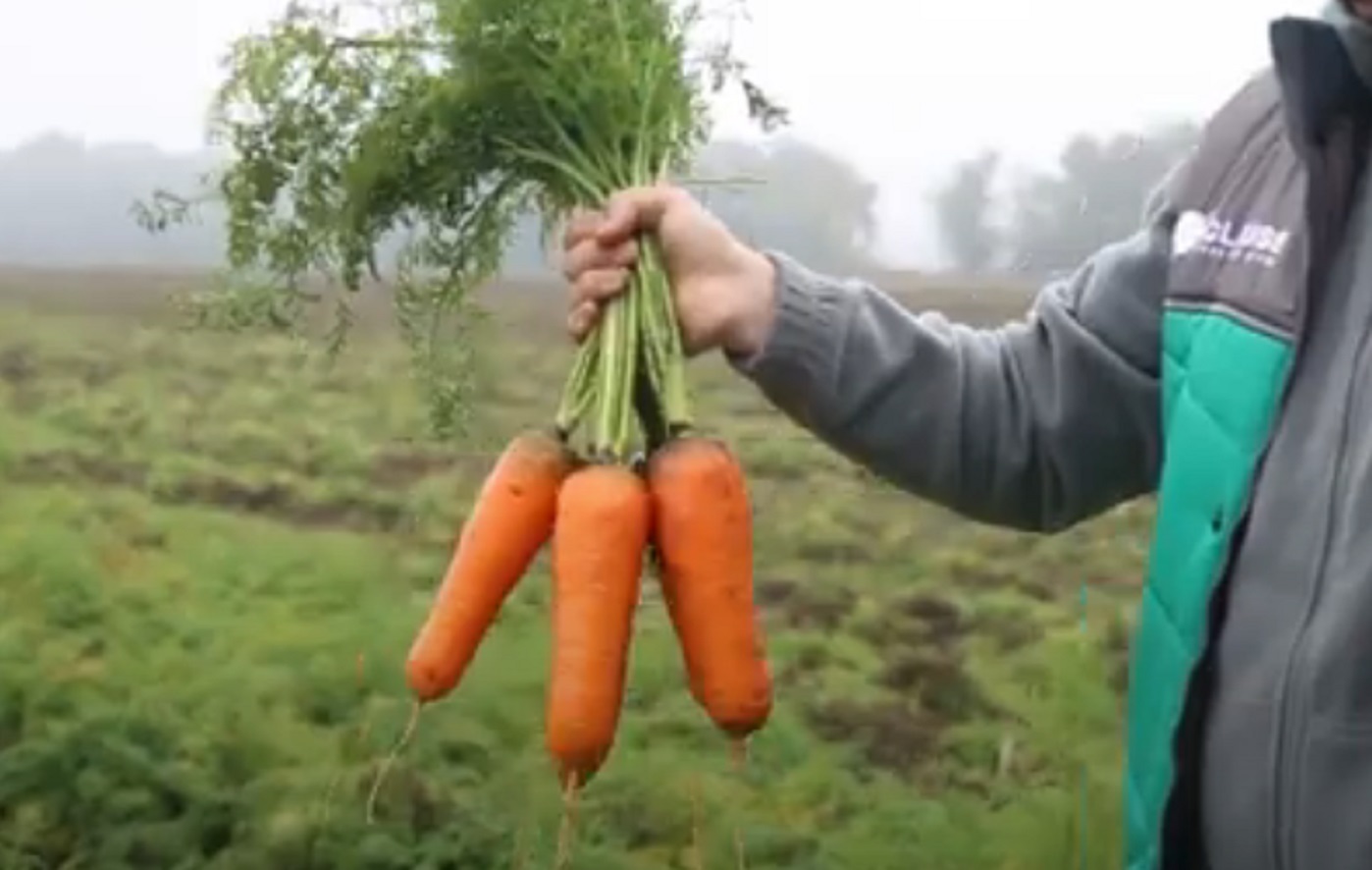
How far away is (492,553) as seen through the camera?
170cm

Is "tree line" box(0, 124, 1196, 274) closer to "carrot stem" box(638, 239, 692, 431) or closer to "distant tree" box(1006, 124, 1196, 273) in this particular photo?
"distant tree" box(1006, 124, 1196, 273)

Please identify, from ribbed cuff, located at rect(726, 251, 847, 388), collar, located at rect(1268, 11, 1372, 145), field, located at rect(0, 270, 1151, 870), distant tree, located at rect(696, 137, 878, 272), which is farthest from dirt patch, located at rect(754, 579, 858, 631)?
collar, located at rect(1268, 11, 1372, 145)

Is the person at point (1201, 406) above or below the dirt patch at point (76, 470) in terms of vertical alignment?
above

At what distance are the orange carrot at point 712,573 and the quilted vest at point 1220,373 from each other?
366 millimetres

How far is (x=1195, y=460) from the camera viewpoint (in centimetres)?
128

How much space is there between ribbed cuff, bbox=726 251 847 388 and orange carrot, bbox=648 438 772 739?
125 millimetres

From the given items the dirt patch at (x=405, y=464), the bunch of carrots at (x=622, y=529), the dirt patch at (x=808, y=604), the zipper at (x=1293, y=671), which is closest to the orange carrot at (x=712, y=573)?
the bunch of carrots at (x=622, y=529)

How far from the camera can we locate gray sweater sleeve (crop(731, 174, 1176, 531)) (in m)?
1.50

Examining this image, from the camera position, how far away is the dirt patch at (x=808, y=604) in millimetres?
2449

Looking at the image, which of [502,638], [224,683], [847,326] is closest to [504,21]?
[847,326]

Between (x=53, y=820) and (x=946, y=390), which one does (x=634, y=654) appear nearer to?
(x=53, y=820)

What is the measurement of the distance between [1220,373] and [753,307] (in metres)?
0.35

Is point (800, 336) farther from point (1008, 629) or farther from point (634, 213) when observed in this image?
point (1008, 629)

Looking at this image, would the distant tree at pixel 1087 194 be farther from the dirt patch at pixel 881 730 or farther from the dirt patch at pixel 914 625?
the dirt patch at pixel 881 730
